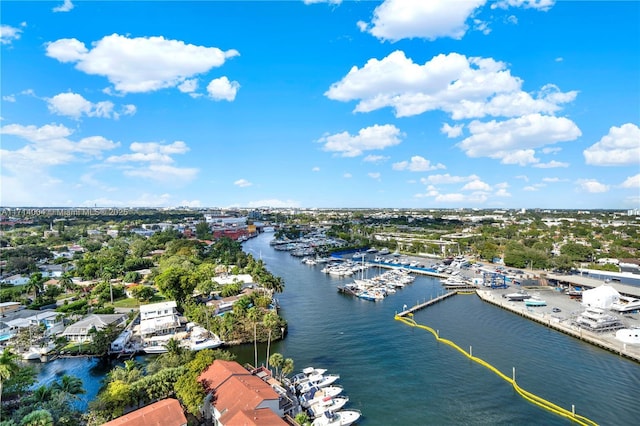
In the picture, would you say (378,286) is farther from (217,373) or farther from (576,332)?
(217,373)

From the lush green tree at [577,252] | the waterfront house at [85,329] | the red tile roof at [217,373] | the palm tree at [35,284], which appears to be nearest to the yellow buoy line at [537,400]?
the red tile roof at [217,373]

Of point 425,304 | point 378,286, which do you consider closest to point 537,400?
point 425,304

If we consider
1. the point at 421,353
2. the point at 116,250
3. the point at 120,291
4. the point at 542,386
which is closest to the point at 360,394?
the point at 421,353

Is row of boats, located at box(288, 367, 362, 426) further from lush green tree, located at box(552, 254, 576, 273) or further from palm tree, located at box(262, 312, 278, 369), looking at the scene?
lush green tree, located at box(552, 254, 576, 273)

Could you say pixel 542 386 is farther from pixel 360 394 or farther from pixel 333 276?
pixel 333 276

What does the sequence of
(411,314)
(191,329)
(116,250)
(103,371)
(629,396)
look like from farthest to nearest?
(116,250), (411,314), (191,329), (103,371), (629,396)

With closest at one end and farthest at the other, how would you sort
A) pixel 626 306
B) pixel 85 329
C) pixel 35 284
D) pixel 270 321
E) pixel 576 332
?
pixel 270 321, pixel 85 329, pixel 576 332, pixel 626 306, pixel 35 284

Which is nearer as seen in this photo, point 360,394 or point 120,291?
point 360,394
